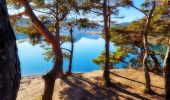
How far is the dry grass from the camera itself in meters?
20.0

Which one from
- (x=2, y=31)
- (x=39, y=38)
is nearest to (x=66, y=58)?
(x=39, y=38)

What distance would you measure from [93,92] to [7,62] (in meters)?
18.4

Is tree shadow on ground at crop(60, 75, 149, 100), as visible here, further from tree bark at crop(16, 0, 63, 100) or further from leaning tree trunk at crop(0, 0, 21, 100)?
leaning tree trunk at crop(0, 0, 21, 100)

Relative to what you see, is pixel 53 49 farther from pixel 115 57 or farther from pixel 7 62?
pixel 115 57

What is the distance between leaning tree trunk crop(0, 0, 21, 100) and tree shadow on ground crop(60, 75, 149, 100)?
17.2 m

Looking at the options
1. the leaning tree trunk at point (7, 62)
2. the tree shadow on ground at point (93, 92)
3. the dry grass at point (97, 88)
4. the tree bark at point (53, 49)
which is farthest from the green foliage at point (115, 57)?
the leaning tree trunk at point (7, 62)

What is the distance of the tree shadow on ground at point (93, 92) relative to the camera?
1988 cm

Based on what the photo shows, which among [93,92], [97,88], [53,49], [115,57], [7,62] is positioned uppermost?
[7,62]

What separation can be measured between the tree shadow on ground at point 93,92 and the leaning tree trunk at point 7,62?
17.2m

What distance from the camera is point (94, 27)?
23.0 m

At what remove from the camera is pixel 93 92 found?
2077cm

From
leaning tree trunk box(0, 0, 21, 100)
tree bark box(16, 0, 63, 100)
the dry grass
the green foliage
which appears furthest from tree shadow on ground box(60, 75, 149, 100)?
leaning tree trunk box(0, 0, 21, 100)

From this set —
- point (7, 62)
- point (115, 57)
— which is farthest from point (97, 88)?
point (7, 62)

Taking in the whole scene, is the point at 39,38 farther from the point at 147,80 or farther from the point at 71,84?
the point at 147,80
